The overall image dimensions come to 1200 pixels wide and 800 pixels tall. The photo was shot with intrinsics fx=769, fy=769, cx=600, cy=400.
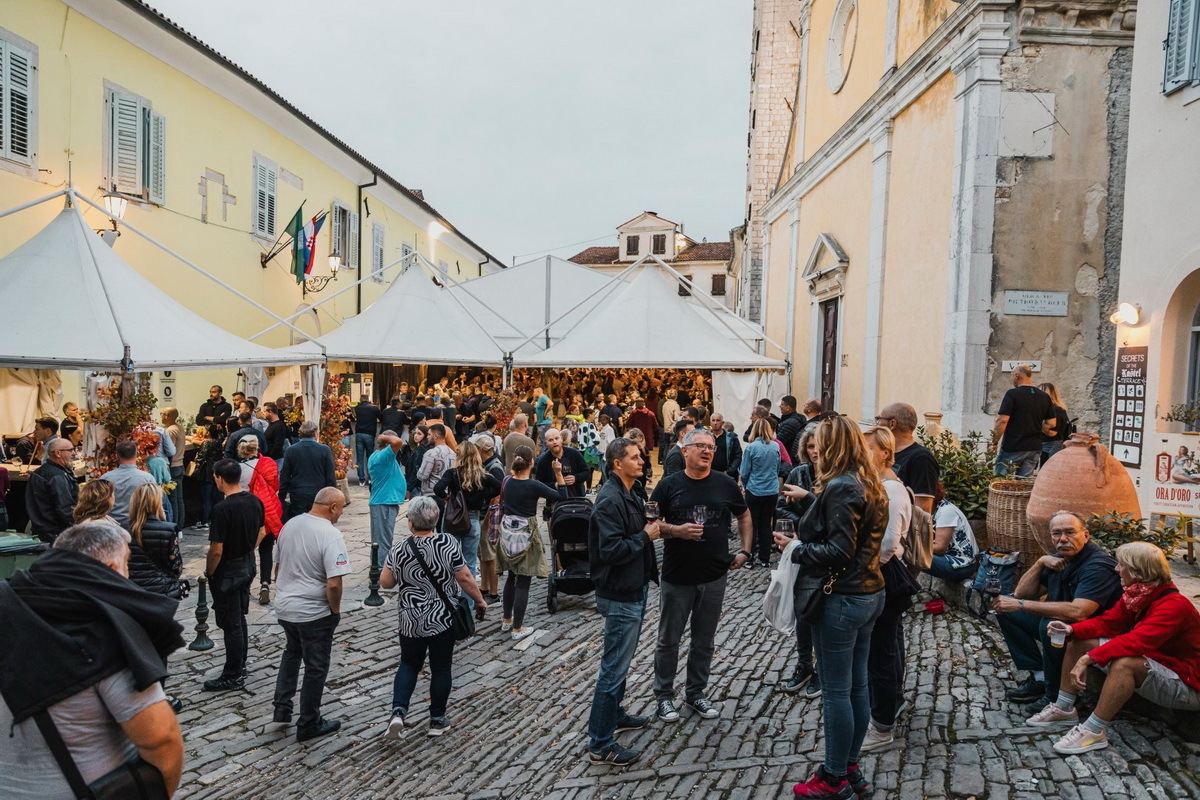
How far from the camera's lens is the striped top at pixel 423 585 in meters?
4.58

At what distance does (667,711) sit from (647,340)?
34.4ft

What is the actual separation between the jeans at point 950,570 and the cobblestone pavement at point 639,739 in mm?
317

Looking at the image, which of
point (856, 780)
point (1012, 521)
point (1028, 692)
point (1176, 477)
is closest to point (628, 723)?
point (856, 780)

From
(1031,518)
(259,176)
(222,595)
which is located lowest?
(222,595)

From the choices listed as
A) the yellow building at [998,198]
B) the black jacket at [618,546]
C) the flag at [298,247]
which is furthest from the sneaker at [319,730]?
the flag at [298,247]

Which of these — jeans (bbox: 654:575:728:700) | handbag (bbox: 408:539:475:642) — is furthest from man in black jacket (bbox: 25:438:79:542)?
jeans (bbox: 654:575:728:700)

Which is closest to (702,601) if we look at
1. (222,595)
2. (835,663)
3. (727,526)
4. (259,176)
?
(727,526)

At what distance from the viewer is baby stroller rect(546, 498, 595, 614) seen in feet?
21.7

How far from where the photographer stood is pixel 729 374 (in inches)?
577

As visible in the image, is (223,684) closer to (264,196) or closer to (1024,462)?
(1024,462)

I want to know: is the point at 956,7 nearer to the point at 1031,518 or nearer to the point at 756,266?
the point at 1031,518

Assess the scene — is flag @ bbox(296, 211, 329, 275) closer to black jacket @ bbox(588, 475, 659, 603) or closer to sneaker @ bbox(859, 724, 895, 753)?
black jacket @ bbox(588, 475, 659, 603)

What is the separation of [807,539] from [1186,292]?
224 inches

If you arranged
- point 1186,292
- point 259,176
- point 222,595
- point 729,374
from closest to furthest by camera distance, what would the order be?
point 222,595 < point 1186,292 < point 729,374 < point 259,176
